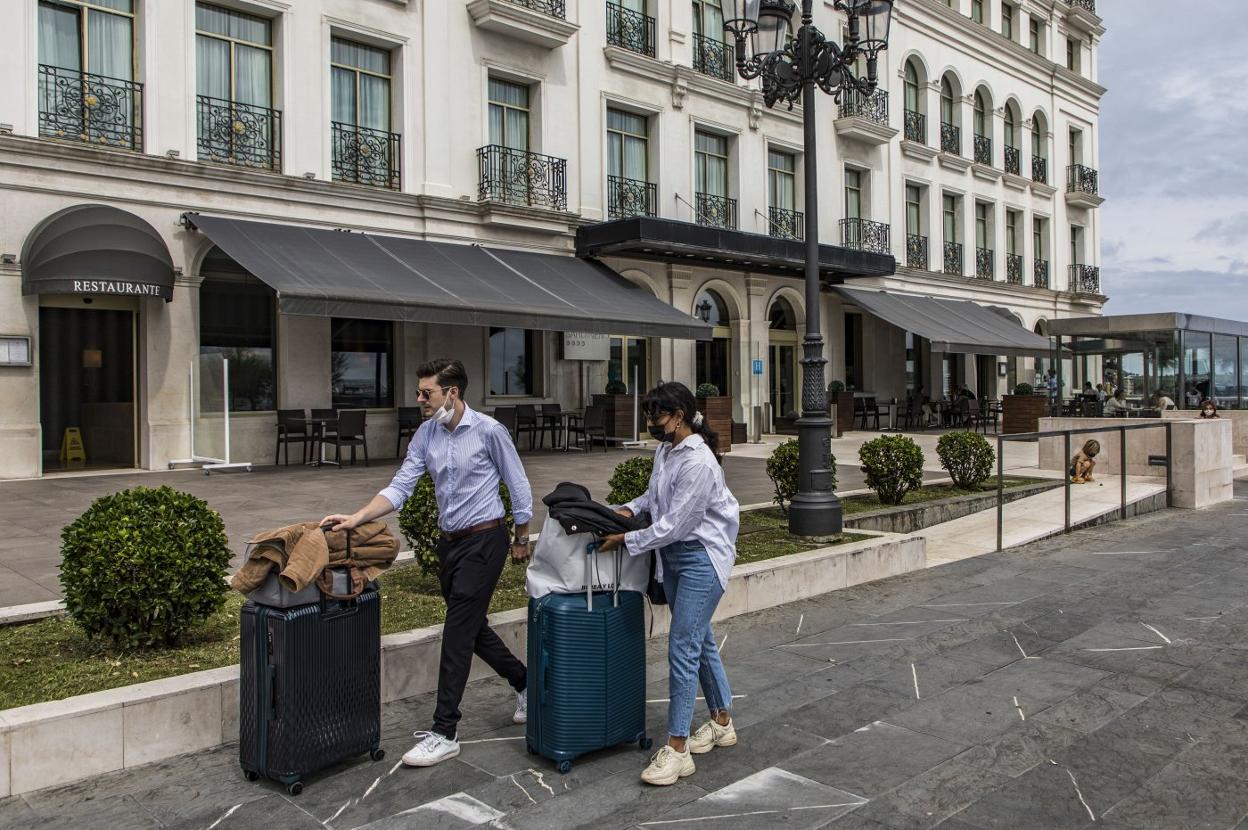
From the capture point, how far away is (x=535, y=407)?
18922 millimetres

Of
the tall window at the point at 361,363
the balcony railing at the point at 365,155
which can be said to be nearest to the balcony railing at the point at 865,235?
the balcony railing at the point at 365,155

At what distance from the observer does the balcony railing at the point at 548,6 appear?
18.8 m

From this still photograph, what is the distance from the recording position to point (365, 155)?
1703cm

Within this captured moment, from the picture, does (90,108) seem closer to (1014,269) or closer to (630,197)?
(630,197)

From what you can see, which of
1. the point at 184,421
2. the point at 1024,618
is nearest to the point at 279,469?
the point at 184,421

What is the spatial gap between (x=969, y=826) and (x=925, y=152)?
2837 centimetres

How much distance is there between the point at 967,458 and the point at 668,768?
9.54 meters

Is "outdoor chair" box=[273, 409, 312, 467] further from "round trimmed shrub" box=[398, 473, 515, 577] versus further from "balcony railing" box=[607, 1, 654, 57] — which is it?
"balcony railing" box=[607, 1, 654, 57]

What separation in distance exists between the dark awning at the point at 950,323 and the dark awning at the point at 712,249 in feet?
3.26

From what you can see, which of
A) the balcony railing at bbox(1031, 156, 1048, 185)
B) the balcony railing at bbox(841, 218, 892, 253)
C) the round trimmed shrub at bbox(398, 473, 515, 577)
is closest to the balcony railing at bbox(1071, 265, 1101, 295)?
the balcony railing at bbox(1031, 156, 1048, 185)

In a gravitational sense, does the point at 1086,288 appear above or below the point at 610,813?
above

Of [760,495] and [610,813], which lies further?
[760,495]

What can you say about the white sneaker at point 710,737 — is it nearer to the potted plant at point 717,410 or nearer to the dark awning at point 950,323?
the potted plant at point 717,410

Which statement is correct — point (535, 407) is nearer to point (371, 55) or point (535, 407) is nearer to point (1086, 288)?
point (371, 55)
